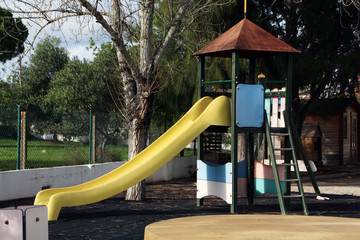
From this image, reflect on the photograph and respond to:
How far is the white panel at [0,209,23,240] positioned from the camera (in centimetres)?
342

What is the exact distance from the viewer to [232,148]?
9617 millimetres

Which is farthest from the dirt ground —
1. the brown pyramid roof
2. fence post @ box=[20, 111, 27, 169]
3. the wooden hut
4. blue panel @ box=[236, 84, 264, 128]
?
the wooden hut

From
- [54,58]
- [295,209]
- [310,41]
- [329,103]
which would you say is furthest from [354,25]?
[54,58]

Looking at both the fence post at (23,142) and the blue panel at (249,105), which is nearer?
the blue panel at (249,105)

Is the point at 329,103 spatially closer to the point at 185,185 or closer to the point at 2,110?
the point at 185,185

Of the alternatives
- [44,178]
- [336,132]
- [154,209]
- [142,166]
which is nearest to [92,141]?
[44,178]

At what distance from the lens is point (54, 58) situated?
111 ft

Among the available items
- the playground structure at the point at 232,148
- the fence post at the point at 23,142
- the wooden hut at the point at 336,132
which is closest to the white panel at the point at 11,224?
the playground structure at the point at 232,148

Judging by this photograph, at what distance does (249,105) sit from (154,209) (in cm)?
287

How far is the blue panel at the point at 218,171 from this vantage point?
382 inches

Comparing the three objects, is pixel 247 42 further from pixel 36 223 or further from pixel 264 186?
pixel 36 223

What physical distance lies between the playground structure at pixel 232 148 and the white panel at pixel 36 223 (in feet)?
15.5

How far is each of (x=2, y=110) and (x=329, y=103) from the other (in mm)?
14851

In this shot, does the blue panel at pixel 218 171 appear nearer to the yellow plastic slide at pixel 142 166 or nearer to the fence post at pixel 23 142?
the yellow plastic slide at pixel 142 166
